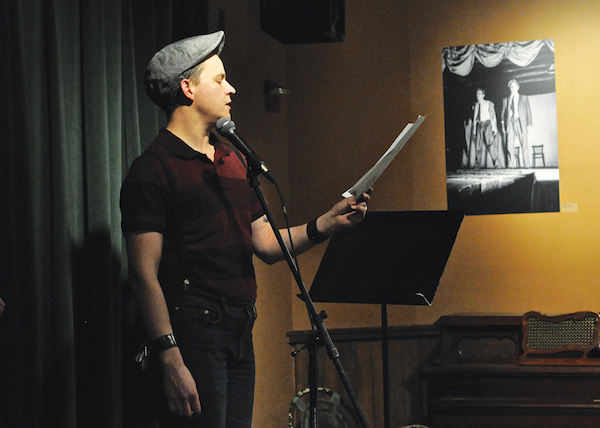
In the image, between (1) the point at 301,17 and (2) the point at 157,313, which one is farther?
(1) the point at 301,17

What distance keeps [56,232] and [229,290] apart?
56 cm

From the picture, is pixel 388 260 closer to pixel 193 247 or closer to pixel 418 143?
pixel 193 247

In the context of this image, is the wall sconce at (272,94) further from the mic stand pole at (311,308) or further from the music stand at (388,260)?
the mic stand pole at (311,308)

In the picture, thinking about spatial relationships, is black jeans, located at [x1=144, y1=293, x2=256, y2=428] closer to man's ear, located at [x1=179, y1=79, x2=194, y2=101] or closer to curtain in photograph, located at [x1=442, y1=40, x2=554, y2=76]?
man's ear, located at [x1=179, y1=79, x2=194, y2=101]

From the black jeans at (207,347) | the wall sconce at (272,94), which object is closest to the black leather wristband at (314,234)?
the black jeans at (207,347)

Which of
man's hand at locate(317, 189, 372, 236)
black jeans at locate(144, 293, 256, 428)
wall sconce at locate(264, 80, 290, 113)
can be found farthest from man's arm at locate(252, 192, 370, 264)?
wall sconce at locate(264, 80, 290, 113)

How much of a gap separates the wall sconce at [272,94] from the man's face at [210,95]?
184 centimetres

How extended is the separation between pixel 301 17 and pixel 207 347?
2048mm

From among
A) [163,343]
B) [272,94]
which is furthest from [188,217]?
[272,94]

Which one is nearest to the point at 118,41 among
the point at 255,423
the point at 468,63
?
the point at 255,423

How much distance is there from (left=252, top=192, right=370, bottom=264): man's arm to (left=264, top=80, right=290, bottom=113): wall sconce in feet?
5.70

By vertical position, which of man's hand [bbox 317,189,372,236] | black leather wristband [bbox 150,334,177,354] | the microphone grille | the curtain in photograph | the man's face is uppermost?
the curtain in photograph

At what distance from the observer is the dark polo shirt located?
1.70m

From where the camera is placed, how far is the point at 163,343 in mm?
1624
